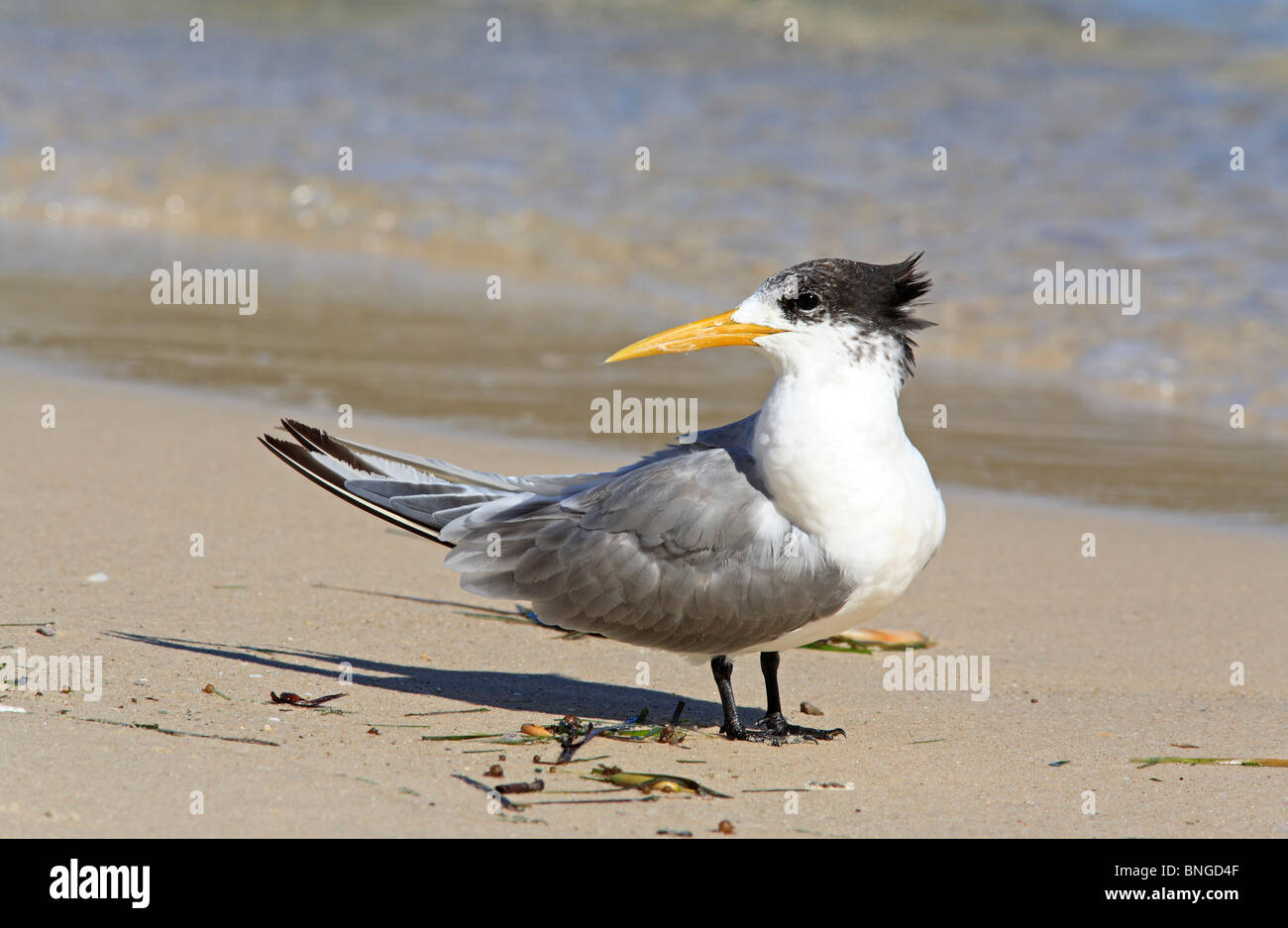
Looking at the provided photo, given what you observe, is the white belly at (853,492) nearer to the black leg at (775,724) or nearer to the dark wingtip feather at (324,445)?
the black leg at (775,724)

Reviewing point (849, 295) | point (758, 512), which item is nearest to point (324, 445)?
point (758, 512)

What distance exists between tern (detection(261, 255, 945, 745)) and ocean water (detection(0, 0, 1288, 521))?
113 inches

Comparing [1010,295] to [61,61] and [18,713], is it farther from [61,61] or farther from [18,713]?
[61,61]

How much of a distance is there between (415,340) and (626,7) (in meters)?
11.2

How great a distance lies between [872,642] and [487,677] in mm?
1170

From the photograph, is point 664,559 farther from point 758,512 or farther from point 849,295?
point 849,295

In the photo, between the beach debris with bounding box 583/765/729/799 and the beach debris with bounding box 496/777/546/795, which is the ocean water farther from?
the beach debris with bounding box 496/777/546/795

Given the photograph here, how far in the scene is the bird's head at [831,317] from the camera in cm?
355

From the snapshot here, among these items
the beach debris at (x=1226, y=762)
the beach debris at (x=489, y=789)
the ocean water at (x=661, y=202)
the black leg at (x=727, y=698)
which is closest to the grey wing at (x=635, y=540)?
the black leg at (x=727, y=698)

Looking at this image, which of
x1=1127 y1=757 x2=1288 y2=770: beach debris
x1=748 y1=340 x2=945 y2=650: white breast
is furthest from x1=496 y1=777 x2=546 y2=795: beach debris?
x1=1127 y1=757 x2=1288 y2=770: beach debris

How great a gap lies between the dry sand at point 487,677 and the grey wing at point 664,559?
306 millimetres

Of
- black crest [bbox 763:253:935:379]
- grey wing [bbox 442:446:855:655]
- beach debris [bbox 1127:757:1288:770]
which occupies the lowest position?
beach debris [bbox 1127:757:1288:770]

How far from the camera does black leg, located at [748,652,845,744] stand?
3.74 m

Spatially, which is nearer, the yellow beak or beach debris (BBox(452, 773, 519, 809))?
beach debris (BBox(452, 773, 519, 809))
